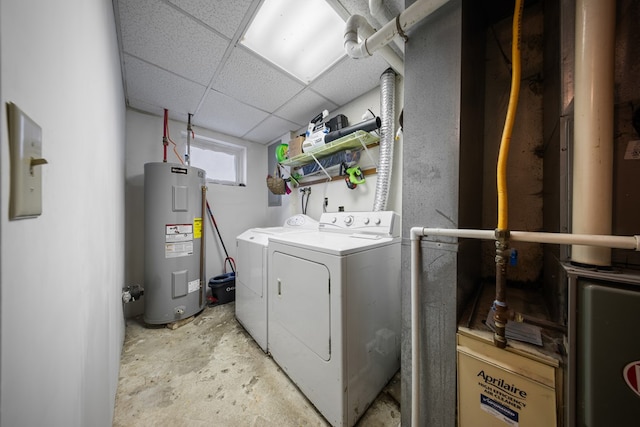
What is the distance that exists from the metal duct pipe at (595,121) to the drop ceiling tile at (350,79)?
4.08ft

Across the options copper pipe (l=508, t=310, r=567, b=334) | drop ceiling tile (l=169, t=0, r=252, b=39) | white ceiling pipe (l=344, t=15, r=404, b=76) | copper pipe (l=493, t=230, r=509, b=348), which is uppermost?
drop ceiling tile (l=169, t=0, r=252, b=39)

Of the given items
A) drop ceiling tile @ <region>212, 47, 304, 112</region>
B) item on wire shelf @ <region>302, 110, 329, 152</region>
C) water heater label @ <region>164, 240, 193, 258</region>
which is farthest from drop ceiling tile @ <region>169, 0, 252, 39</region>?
water heater label @ <region>164, 240, 193, 258</region>

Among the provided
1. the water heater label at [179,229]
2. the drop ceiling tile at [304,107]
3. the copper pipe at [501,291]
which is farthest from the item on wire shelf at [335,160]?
the copper pipe at [501,291]

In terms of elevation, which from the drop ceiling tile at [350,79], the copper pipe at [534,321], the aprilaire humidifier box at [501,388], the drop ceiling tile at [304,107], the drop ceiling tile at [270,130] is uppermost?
the drop ceiling tile at [350,79]

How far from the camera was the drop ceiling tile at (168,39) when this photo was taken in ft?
3.99

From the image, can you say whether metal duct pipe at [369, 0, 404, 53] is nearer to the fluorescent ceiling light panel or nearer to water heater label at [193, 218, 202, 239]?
the fluorescent ceiling light panel

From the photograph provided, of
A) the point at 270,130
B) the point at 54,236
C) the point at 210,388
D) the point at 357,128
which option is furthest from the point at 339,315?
the point at 270,130

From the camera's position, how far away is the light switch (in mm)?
293

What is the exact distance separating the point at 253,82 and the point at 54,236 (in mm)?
1825

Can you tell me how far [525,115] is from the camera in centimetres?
113

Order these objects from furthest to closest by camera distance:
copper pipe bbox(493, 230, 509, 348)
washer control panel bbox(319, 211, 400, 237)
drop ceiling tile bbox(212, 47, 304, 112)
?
drop ceiling tile bbox(212, 47, 304, 112)
washer control panel bbox(319, 211, 400, 237)
copper pipe bbox(493, 230, 509, 348)

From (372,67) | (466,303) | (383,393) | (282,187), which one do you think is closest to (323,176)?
(282,187)

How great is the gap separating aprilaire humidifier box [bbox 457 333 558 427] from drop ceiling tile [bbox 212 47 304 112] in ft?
6.92

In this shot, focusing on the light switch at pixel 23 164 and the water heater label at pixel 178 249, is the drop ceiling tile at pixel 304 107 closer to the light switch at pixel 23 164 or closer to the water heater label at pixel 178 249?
the water heater label at pixel 178 249
